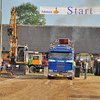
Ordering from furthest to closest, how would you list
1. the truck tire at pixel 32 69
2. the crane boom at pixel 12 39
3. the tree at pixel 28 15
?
the tree at pixel 28 15, the truck tire at pixel 32 69, the crane boom at pixel 12 39

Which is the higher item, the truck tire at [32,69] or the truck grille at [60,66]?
the truck grille at [60,66]

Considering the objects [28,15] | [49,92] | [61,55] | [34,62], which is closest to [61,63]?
[61,55]

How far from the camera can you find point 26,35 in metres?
49.8

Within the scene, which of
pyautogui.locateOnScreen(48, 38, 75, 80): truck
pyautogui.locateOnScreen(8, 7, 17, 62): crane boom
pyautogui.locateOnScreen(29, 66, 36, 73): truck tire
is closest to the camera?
pyautogui.locateOnScreen(48, 38, 75, 80): truck

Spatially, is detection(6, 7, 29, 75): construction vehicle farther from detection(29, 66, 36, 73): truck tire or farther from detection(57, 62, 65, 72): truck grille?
detection(57, 62, 65, 72): truck grille

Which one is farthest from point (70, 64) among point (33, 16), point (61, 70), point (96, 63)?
point (33, 16)

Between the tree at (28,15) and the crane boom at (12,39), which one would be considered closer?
the crane boom at (12,39)

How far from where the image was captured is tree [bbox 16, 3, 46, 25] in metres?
82.9

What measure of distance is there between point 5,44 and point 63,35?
11.9 m

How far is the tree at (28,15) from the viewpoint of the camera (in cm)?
8294

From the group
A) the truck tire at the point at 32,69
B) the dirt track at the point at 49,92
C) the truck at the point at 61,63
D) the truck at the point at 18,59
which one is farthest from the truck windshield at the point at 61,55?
the truck tire at the point at 32,69

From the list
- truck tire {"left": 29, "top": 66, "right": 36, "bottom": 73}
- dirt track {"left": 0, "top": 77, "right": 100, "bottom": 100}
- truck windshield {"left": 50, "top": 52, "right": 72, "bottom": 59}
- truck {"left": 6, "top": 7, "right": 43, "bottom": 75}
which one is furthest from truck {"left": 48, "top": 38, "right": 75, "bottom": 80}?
truck tire {"left": 29, "top": 66, "right": 36, "bottom": 73}

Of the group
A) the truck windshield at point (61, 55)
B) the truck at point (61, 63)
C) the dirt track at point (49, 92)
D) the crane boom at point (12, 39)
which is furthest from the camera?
the crane boom at point (12, 39)

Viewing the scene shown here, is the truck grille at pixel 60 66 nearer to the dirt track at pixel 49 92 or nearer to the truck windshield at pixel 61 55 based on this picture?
the truck windshield at pixel 61 55
